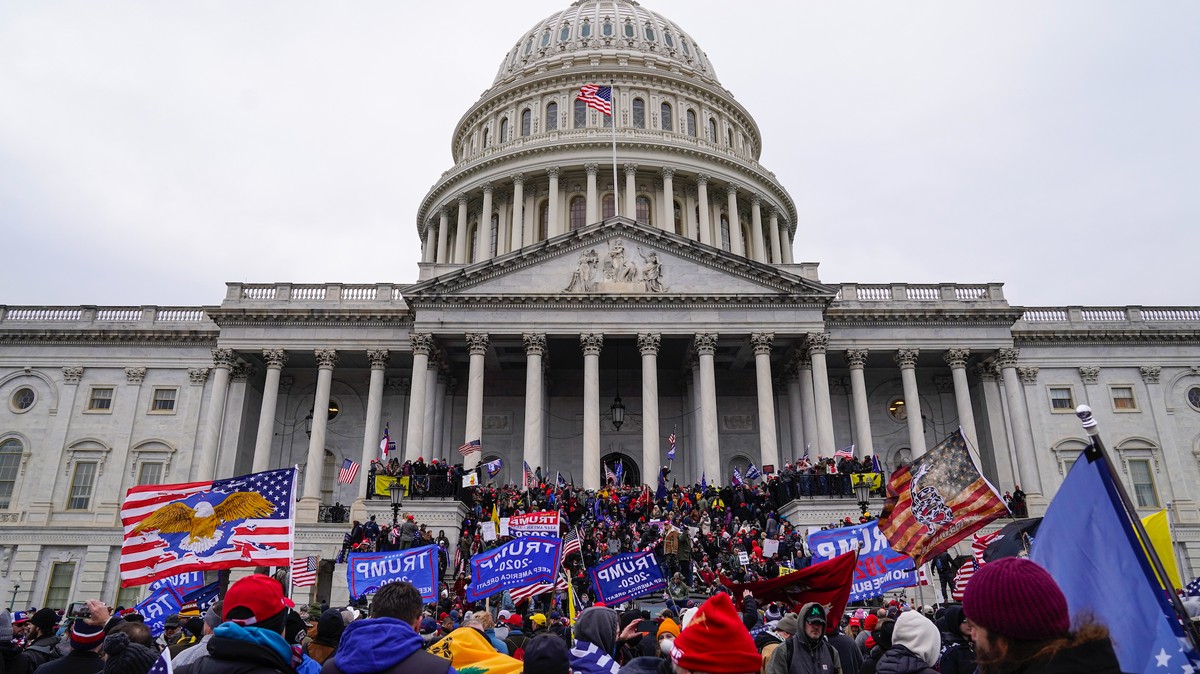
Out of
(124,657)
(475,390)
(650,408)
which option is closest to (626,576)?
(124,657)

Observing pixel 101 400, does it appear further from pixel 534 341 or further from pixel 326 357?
pixel 534 341

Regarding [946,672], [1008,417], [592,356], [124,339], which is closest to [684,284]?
[592,356]

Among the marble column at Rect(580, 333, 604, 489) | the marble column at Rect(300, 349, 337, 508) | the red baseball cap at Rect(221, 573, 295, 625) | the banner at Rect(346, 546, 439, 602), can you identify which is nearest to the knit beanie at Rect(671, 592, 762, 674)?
the red baseball cap at Rect(221, 573, 295, 625)

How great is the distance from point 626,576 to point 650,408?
76.7 feet

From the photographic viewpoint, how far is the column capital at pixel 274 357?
4106 cm

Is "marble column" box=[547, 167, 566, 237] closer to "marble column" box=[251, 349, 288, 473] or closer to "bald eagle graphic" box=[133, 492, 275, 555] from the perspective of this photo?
"marble column" box=[251, 349, 288, 473]

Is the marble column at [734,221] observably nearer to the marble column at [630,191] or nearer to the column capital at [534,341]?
the marble column at [630,191]

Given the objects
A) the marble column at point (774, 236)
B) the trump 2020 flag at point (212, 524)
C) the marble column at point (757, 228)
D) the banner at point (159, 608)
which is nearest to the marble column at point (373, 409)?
the banner at point (159, 608)

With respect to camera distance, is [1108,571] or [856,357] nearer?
[1108,571]

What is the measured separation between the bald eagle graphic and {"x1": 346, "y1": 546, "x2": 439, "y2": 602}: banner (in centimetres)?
390

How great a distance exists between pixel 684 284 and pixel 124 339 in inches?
1140

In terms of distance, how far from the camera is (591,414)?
1453 inches

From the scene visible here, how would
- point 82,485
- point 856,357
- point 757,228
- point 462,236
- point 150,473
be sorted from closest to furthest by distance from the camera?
point 856,357
point 82,485
point 150,473
point 757,228
point 462,236

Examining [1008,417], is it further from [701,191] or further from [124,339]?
[124,339]
